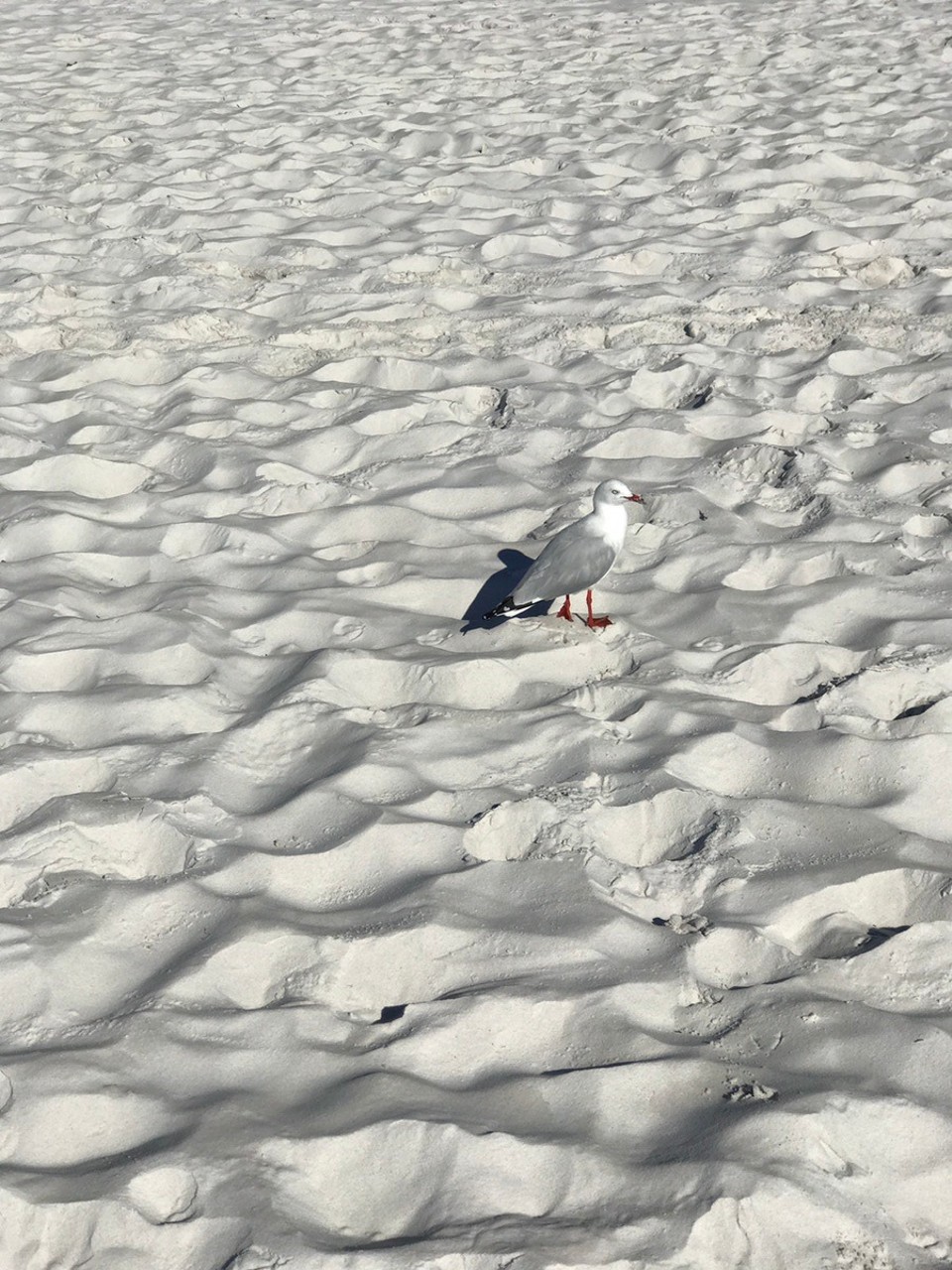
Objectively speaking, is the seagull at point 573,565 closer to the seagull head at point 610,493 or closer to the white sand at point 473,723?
the seagull head at point 610,493

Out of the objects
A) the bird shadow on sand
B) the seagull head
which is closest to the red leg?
the bird shadow on sand

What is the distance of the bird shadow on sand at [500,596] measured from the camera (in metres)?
3.89

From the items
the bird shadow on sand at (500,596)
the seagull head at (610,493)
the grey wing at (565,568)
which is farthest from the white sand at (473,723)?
the seagull head at (610,493)

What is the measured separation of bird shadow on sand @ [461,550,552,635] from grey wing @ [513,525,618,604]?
0.29 ft

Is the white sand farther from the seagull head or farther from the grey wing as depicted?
the seagull head

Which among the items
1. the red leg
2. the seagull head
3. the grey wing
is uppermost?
the seagull head

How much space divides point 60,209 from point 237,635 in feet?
14.0

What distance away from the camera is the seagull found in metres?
3.73

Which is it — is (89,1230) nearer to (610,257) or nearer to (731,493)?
(731,493)

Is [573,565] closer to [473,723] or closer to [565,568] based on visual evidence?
[565,568]

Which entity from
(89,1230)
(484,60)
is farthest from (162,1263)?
(484,60)

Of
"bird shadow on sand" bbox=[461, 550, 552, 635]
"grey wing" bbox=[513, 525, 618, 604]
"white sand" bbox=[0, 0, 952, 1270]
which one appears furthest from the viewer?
"bird shadow on sand" bbox=[461, 550, 552, 635]

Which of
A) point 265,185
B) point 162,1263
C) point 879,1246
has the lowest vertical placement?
point 879,1246

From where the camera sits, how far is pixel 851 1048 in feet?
7.95
